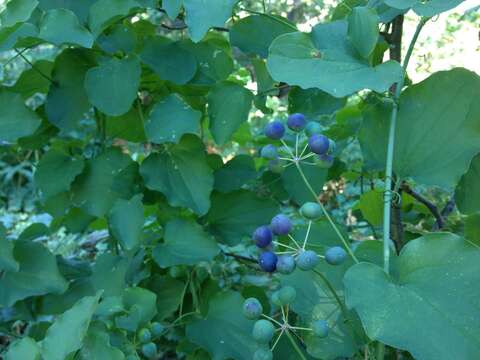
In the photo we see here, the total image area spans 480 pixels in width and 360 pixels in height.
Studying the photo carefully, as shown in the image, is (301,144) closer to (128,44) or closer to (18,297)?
(128,44)

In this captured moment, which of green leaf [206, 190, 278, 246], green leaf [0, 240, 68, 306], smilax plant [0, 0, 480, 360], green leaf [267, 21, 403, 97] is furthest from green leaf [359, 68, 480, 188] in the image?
green leaf [0, 240, 68, 306]

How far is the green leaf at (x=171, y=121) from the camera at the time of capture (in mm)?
1143

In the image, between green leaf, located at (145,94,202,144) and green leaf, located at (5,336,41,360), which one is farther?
green leaf, located at (145,94,202,144)

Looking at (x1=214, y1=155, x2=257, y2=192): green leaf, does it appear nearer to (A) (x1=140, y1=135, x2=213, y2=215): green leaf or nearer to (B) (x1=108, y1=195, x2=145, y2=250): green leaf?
(A) (x1=140, y1=135, x2=213, y2=215): green leaf

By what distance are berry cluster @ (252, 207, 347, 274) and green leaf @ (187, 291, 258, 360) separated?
0.26 meters

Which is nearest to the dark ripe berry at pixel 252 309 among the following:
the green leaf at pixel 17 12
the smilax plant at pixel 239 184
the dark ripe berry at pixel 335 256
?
the smilax plant at pixel 239 184

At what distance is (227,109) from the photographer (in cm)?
117

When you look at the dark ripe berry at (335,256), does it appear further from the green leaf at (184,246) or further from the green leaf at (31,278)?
the green leaf at (31,278)

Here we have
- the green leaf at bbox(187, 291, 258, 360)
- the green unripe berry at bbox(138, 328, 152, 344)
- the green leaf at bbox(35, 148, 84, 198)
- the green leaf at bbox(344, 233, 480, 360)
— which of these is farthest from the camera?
the green leaf at bbox(35, 148, 84, 198)

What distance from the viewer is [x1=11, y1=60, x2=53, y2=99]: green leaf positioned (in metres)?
1.32

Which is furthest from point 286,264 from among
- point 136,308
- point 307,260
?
point 136,308

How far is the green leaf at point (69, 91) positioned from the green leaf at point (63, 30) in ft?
0.65

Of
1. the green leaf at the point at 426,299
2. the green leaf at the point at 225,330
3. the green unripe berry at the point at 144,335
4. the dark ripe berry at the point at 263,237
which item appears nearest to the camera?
the green leaf at the point at 426,299

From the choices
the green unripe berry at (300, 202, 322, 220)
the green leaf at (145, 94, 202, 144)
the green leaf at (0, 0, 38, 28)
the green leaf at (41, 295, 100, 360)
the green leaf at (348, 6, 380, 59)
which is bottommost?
the green leaf at (41, 295, 100, 360)
